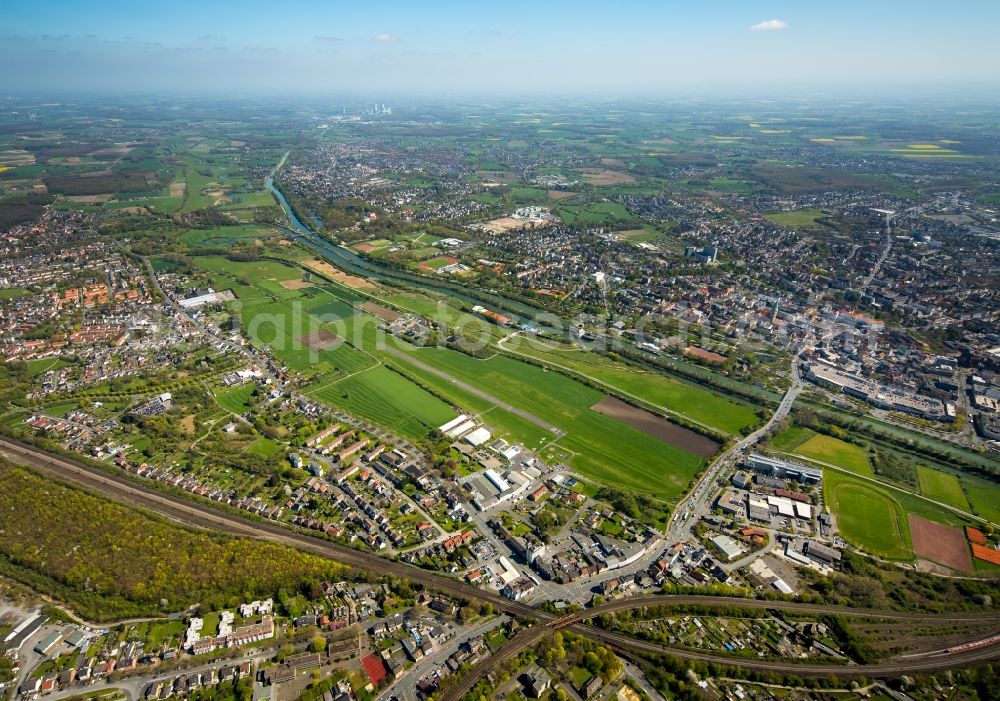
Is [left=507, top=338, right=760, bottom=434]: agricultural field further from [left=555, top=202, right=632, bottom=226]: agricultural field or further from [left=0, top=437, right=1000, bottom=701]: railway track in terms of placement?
[left=555, top=202, right=632, bottom=226]: agricultural field

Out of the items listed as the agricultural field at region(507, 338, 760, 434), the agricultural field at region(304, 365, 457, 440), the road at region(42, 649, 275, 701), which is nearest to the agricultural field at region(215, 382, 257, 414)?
the agricultural field at region(304, 365, 457, 440)

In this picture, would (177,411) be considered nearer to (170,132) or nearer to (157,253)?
(157,253)

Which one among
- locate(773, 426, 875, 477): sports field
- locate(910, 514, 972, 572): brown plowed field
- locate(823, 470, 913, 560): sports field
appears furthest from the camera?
locate(773, 426, 875, 477): sports field

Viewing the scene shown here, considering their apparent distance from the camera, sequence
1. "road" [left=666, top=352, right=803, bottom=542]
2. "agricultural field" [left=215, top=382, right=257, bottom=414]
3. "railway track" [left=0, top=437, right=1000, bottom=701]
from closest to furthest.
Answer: "railway track" [left=0, top=437, right=1000, bottom=701]
"road" [left=666, top=352, right=803, bottom=542]
"agricultural field" [left=215, top=382, right=257, bottom=414]

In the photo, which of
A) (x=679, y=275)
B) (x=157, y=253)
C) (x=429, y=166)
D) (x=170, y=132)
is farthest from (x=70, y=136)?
(x=679, y=275)

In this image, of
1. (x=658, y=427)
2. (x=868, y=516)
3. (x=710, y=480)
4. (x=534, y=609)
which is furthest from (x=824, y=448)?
(x=534, y=609)

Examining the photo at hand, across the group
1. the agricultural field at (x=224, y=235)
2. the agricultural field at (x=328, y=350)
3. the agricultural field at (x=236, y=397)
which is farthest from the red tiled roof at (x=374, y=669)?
the agricultural field at (x=224, y=235)
